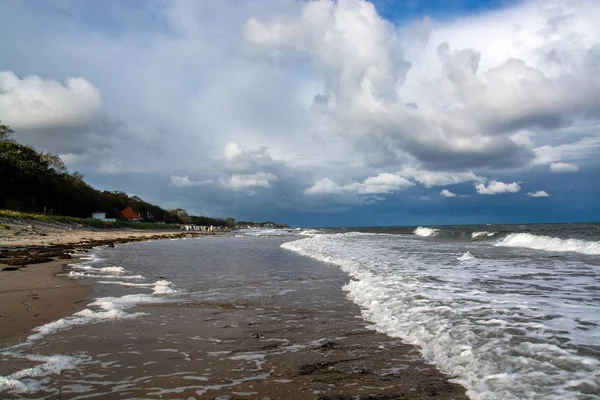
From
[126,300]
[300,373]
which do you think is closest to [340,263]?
[126,300]

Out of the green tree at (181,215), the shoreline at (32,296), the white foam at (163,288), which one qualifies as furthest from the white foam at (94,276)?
the green tree at (181,215)

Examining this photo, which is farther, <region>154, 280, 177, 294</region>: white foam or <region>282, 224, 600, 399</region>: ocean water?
<region>154, 280, 177, 294</region>: white foam

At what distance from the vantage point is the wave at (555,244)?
21308mm

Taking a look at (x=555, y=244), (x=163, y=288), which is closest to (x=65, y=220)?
(x=163, y=288)

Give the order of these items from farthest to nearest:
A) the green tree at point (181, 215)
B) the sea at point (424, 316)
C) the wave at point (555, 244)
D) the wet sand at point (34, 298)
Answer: the green tree at point (181, 215) → the wave at point (555, 244) → the wet sand at point (34, 298) → the sea at point (424, 316)

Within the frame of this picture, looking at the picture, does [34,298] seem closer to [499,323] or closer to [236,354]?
[236,354]

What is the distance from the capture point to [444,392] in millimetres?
3922

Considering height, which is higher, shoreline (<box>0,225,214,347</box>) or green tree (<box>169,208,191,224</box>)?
green tree (<box>169,208,191,224</box>)

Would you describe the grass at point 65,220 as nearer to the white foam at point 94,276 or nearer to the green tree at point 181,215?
the white foam at point 94,276

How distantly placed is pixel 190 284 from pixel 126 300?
254 centimetres

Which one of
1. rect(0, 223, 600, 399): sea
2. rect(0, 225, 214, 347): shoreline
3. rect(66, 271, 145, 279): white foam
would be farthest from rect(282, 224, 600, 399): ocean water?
rect(66, 271, 145, 279): white foam

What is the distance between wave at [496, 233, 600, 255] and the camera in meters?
21.3

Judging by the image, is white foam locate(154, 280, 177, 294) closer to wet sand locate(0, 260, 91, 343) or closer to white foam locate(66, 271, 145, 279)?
wet sand locate(0, 260, 91, 343)

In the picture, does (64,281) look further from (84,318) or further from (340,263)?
(340,263)
